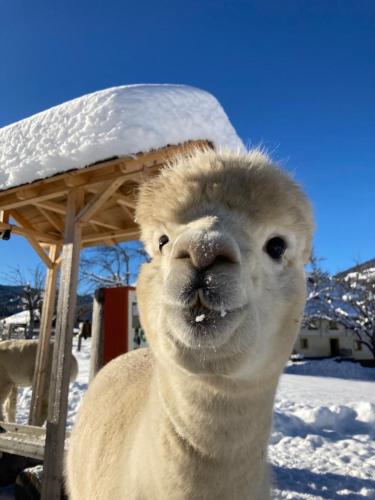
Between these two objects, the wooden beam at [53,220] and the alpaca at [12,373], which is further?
the alpaca at [12,373]

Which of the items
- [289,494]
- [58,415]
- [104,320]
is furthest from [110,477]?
[104,320]

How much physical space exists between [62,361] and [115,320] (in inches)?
44.5

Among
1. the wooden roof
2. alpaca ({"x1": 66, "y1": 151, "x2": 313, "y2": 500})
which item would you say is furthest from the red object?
alpaca ({"x1": 66, "y1": 151, "x2": 313, "y2": 500})

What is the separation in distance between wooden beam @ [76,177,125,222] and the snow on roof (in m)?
0.35

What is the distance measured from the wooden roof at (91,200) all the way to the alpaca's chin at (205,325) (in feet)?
5.61

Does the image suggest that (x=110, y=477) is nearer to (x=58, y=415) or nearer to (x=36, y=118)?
(x=58, y=415)

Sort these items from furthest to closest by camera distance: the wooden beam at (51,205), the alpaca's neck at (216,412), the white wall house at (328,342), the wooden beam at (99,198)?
the white wall house at (328,342) < the wooden beam at (51,205) < the wooden beam at (99,198) < the alpaca's neck at (216,412)

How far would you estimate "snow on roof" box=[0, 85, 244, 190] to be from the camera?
370 centimetres

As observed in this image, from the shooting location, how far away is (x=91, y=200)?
420 centimetres

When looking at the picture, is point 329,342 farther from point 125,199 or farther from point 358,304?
point 125,199

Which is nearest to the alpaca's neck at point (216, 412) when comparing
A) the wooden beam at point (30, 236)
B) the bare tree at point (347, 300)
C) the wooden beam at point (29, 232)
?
the wooden beam at point (29, 232)

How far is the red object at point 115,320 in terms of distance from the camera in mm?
4867

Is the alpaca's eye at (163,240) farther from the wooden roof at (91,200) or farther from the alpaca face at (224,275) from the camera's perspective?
the wooden roof at (91,200)

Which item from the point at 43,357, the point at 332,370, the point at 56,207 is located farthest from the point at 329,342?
the point at 56,207
